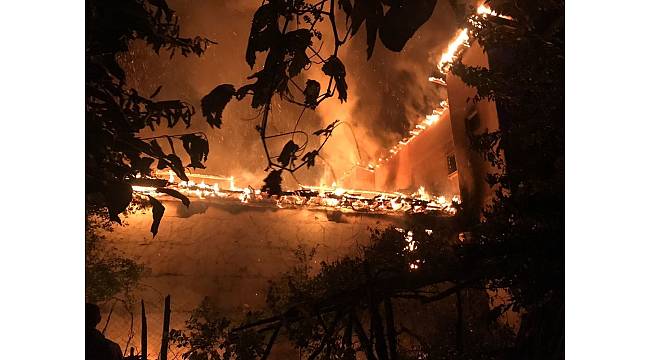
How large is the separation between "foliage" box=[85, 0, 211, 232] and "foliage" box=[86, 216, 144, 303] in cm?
Result: 658

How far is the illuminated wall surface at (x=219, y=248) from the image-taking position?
1031 centimetres

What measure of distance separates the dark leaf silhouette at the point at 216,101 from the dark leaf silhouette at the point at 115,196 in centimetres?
139

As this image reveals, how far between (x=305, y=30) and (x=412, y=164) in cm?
1770

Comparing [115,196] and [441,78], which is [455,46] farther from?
[115,196]

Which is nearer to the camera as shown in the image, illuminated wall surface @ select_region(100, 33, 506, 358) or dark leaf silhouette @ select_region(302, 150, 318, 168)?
dark leaf silhouette @ select_region(302, 150, 318, 168)

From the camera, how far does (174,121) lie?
12.1 ft

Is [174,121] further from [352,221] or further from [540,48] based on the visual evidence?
[352,221]

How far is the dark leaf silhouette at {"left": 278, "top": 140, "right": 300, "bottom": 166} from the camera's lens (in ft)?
6.49

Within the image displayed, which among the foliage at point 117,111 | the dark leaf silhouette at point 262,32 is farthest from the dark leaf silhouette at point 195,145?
the dark leaf silhouette at point 262,32

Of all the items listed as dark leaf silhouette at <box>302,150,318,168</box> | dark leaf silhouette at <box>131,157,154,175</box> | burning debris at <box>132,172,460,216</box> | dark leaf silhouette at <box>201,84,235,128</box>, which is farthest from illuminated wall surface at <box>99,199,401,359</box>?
dark leaf silhouette at <box>201,84,235,128</box>

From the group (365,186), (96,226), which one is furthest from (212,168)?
(96,226)

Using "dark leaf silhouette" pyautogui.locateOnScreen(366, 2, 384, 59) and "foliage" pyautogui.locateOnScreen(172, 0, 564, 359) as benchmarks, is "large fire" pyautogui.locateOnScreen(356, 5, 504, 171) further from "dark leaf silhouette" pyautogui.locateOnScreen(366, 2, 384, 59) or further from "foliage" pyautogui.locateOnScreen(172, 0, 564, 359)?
"dark leaf silhouette" pyautogui.locateOnScreen(366, 2, 384, 59)

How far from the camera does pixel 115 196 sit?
273cm

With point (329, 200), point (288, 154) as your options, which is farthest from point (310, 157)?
point (329, 200)
